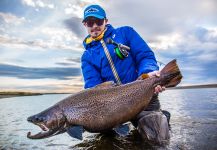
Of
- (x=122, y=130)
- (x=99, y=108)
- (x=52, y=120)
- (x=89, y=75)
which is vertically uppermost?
(x=89, y=75)

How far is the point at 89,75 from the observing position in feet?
22.5

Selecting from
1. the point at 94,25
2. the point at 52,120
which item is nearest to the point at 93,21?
the point at 94,25

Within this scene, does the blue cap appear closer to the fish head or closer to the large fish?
the large fish

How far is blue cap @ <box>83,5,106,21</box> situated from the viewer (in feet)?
20.7

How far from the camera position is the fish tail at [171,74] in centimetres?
518

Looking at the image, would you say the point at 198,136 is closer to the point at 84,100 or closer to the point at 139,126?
the point at 139,126

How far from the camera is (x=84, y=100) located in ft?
17.1

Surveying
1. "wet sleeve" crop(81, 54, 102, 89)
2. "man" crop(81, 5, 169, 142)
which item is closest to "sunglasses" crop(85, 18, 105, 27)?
"man" crop(81, 5, 169, 142)

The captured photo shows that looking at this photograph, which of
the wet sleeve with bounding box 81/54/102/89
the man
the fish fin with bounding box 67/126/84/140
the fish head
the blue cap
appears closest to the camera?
the fish fin with bounding box 67/126/84/140

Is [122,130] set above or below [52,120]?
below

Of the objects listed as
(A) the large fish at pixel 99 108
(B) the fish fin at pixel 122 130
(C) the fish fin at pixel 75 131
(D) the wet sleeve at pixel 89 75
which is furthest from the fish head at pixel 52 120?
(D) the wet sleeve at pixel 89 75

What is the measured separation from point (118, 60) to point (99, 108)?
1687 millimetres

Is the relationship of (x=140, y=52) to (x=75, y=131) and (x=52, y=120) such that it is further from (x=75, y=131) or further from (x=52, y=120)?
(x=52, y=120)

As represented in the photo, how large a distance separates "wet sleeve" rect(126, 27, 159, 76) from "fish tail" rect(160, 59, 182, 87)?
80 cm
